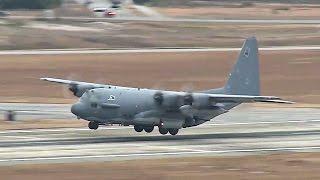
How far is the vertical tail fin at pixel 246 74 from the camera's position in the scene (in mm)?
61781

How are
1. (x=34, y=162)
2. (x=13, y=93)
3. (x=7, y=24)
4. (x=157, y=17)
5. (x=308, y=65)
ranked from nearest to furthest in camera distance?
1. (x=34, y=162)
2. (x=13, y=93)
3. (x=308, y=65)
4. (x=7, y=24)
5. (x=157, y=17)

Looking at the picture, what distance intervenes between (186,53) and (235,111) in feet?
155

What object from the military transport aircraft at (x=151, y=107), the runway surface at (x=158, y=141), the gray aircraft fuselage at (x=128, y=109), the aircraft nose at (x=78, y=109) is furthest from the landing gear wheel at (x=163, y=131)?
the aircraft nose at (x=78, y=109)

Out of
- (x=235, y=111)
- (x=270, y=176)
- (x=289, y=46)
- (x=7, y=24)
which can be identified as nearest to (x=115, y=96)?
(x=270, y=176)

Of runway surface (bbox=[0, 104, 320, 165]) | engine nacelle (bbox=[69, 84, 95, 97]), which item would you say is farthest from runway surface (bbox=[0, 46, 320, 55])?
engine nacelle (bbox=[69, 84, 95, 97])

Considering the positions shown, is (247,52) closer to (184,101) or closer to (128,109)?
(184,101)

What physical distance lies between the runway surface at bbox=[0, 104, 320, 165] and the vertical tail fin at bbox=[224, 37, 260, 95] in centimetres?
270

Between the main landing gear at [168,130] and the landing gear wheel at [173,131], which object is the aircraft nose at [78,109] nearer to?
the main landing gear at [168,130]

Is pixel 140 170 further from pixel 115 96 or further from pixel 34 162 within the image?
pixel 115 96

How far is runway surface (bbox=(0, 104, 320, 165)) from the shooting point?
166 ft

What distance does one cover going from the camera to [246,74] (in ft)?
204

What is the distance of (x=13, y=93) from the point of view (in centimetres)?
9069

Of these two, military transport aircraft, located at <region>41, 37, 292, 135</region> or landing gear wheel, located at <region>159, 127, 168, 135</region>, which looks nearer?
military transport aircraft, located at <region>41, 37, 292, 135</region>

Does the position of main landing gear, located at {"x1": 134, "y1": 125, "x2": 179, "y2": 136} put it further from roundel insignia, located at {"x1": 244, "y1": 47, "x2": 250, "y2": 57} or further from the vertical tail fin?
roundel insignia, located at {"x1": 244, "y1": 47, "x2": 250, "y2": 57}
